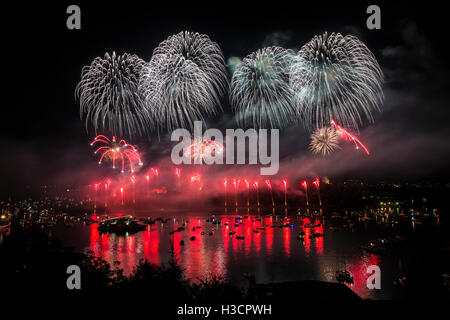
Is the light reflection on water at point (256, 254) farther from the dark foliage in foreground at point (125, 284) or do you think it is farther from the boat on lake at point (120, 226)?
the dark foliage in foreground at point (125, 284)

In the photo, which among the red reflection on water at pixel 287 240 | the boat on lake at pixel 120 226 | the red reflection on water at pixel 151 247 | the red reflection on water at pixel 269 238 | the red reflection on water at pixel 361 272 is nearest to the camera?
the red reflection on water at pixel 361 272

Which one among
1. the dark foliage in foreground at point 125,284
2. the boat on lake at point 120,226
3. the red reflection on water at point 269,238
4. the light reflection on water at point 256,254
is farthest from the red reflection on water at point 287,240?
the dark foliage in foreground at point 125,284

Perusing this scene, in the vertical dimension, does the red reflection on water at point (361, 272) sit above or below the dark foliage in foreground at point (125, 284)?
below

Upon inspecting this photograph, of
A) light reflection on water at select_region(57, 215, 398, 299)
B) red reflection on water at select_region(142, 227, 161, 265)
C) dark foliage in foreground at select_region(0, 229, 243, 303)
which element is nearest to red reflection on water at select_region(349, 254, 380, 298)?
light reflection on water at select_region(57, 215, 398, 299)

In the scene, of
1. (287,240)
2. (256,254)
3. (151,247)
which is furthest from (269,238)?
(151,247)

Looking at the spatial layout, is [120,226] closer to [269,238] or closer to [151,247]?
[151,247]

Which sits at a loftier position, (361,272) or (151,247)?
(361,272)

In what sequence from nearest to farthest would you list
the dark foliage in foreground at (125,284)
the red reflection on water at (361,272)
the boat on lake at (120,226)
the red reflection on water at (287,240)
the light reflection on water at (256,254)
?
the dark foliage in foreground at (125,284) < the red reflection on water at (361,272) < the light reflection on water at (256,254) < the red reflection on water at (287,240) < the boat on lake at (120,226)

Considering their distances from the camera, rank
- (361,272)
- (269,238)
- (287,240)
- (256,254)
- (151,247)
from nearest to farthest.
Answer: (361,272), (256,254), (151,247), (287,240), (269,238)

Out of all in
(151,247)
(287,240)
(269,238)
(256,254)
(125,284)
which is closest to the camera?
(125,284)

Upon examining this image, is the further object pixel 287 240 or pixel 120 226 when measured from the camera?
pixel 120 226
